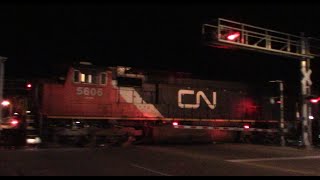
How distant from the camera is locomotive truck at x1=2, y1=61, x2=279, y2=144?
2017 cm

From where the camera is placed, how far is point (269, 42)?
2023 centimetres

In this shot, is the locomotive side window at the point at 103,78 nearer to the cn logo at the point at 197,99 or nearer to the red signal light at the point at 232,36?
the cn logo at the point at 197,99

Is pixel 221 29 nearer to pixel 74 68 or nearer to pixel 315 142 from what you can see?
pixel 74 68

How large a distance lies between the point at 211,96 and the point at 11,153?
40.4 feet

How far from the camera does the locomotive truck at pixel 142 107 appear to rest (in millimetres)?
20172

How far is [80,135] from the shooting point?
2033 cm

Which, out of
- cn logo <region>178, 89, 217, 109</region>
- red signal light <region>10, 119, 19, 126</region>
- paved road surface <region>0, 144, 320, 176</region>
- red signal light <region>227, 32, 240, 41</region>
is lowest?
paved road surface <region>0, 144, 320, 176</region>

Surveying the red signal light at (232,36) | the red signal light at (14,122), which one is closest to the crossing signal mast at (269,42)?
the red signal light at (232,36)

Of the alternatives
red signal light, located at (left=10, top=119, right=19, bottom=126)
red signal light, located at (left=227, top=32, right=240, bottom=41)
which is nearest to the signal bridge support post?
red signal light, located at (left=227, top=32, right=240, bottom=41)

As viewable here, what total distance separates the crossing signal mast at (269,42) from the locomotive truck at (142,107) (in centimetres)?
368

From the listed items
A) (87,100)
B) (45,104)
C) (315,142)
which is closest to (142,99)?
(87,100)

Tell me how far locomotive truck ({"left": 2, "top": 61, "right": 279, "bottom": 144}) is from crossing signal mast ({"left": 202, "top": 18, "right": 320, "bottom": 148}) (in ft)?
12.1

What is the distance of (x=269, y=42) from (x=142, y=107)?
22.7 ft

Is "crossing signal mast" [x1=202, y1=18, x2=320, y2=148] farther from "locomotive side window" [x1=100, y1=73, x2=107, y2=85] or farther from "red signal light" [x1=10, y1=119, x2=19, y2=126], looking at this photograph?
"red signal light" [x1=10, y1=119, x2=19, y2=126]
